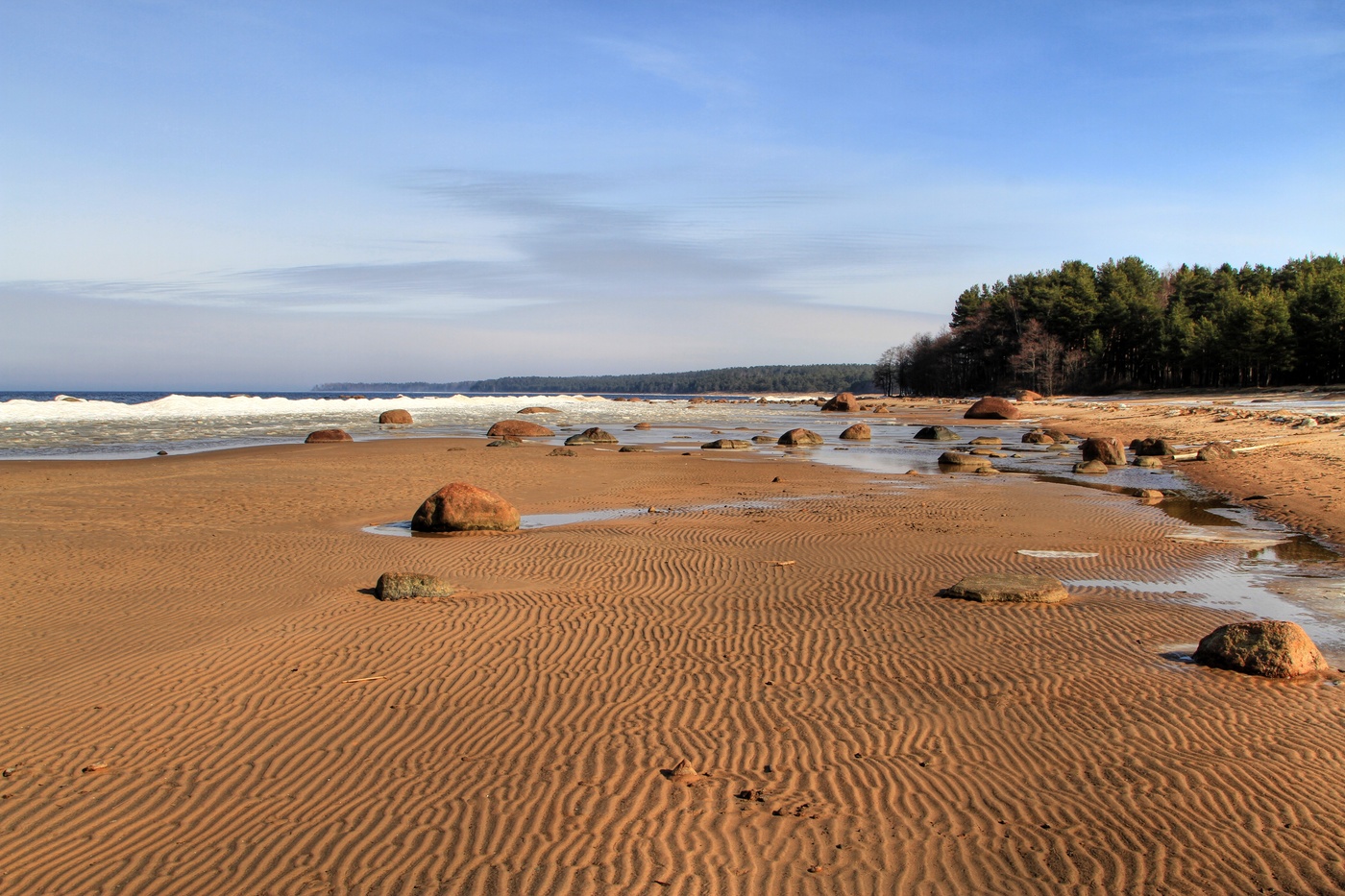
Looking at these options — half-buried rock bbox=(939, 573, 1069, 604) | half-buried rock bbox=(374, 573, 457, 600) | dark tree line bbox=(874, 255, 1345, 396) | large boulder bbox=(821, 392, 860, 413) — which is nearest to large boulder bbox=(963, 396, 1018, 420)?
large boulder bbox=(821, 392, 860, 413)

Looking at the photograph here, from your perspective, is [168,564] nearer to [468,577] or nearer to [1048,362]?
[468,577]

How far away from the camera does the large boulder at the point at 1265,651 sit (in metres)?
7.79

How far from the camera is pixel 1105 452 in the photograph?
1105 inches

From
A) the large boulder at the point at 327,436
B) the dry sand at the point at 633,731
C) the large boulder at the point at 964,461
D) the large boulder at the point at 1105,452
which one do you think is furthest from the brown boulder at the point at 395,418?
the dry sand at the point at 633,731

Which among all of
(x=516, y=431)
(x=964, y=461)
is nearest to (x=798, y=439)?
(x=964, y=461)

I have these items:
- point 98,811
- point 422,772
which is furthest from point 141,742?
point 422,772

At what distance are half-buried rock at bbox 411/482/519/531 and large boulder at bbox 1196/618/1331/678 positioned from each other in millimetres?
10772

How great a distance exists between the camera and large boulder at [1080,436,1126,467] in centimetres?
2797

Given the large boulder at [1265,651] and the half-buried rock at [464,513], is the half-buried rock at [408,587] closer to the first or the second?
the half-buried rock at [464,513]

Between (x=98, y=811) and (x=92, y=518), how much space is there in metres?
13.1

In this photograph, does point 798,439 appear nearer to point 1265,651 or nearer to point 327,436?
point 327,436

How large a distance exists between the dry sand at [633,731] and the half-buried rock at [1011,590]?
19 cm

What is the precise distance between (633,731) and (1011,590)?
19.6 ft

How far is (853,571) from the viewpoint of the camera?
12.4 metres
